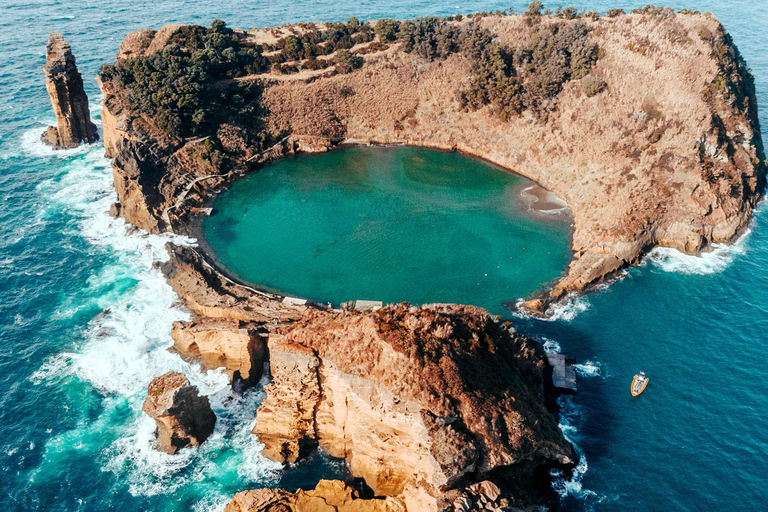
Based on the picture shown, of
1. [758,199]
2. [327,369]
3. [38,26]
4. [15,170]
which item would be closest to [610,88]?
[758,199]

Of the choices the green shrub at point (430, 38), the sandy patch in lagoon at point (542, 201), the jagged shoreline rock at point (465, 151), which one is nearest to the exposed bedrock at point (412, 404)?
the jagged shoreline rock at point (465, 151)

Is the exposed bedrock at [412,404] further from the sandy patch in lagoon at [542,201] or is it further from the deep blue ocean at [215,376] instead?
the sandy patch in lagoon at [542,201]

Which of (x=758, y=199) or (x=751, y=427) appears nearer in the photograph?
(x=751, y=427)

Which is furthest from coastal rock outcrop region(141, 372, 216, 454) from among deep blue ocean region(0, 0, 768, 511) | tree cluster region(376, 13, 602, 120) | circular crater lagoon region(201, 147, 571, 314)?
tree cluster region(376, 13, 602, 120)

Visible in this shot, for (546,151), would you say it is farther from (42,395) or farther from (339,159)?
(42,395)

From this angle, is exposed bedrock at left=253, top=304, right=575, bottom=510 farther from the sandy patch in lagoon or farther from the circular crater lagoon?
the sandy patch in lagoon

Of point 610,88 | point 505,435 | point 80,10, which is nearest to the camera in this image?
point 505,435

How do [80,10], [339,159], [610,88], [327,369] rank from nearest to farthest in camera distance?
[327,369] → [610,88] → [339,159] → [80,10]

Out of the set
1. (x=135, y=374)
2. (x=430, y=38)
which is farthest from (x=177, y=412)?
(x=430, y=38)
